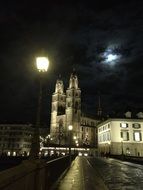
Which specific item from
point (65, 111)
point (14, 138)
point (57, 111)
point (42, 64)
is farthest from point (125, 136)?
point (57, 111)

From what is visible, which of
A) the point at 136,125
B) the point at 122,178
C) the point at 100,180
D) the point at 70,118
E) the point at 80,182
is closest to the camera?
the point at 80,182

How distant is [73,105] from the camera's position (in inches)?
5177

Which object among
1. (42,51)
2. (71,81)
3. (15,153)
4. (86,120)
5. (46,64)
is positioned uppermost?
(71,81)

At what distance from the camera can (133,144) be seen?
238 feet

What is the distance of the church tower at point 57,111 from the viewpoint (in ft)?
425

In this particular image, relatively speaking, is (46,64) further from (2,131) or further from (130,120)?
(2,131)

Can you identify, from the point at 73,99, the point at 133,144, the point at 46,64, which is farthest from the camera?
the point at 73,99

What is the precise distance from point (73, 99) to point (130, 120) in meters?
61.4

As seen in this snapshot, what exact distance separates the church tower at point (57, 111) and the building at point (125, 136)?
55635 mm

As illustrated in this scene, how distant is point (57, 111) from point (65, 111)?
6.11 meters

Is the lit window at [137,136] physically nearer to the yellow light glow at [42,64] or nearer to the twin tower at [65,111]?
the twin tower at [65,111]

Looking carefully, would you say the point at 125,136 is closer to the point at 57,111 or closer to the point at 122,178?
the point at 122,178

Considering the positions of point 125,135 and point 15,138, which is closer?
point 125,135

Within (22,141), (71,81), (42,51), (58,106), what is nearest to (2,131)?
(22,141)
